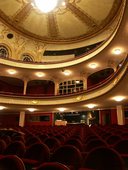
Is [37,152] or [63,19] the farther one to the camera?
[63,19]

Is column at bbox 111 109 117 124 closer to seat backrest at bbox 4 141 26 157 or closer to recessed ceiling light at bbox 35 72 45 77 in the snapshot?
recessed ceiling light at bbox 35 72 45 77

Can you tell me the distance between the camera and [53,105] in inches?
524

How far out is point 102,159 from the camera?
189cm

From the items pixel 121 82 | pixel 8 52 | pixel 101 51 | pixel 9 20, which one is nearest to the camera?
pixel 121 82

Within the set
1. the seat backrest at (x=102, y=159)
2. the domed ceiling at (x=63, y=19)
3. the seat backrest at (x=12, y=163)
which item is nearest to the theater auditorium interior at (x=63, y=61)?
the domed ceiling at (x=63, y=19)

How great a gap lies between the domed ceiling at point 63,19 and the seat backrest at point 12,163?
1257 centimetres

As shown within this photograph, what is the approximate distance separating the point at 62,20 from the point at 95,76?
19.4 ft

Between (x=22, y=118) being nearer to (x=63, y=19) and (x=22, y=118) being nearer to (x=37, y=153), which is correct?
(x=63, y=19)

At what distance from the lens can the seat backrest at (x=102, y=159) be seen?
1783 millimetres

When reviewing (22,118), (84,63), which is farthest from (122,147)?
(22,118)

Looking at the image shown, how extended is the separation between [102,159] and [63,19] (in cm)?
1402

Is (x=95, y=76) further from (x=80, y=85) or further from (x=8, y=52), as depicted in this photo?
(x=8, y=52)

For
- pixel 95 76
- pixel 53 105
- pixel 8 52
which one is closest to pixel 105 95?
pixel 53 105

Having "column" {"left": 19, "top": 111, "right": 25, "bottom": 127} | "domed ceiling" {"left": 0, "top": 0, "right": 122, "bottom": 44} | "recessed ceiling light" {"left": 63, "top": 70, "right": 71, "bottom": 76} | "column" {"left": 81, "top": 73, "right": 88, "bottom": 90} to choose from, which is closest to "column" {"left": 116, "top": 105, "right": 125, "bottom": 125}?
"column" {"left": 81, "top": 73, "right": 88, "bottom": 90}
